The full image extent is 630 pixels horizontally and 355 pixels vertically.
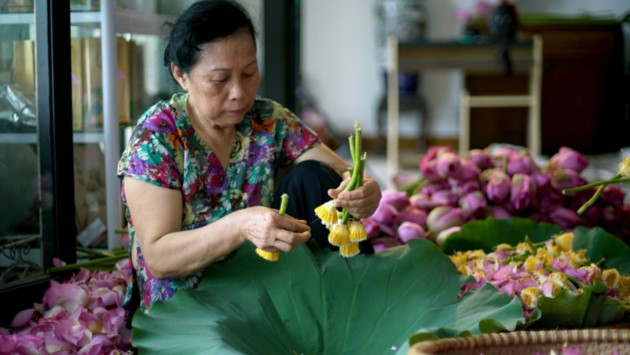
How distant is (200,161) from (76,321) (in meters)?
0.35

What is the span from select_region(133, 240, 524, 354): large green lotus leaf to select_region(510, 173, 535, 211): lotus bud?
0.74 m

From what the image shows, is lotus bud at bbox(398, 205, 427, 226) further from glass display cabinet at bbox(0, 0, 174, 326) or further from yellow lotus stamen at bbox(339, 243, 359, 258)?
yellow lotus stamen at bbox(339, 243, 359, 258)

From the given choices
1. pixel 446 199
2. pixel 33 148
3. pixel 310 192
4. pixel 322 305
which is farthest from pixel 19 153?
pixel 446 199

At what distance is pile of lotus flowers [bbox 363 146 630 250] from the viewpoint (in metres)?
2.19

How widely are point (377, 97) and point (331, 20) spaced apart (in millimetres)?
774

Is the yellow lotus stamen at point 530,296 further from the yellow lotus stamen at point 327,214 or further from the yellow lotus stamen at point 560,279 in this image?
the yellow lotus stamen at point 327,214

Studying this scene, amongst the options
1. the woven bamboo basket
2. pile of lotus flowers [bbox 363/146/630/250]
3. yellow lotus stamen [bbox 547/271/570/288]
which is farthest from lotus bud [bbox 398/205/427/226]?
the woven bamboo basket

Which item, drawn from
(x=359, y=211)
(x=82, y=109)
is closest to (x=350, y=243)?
(x=359, y=211)

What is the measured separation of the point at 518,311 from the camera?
4.40ft

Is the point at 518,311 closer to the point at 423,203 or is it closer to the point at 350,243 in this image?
the point at 350,243

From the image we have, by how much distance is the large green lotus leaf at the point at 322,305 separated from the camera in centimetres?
135

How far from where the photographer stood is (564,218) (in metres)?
2.24

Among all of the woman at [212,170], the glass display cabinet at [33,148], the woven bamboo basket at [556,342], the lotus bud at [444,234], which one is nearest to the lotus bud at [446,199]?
the lotus bud at [444,234]

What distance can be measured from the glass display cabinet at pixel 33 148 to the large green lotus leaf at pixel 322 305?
0.42 meters
